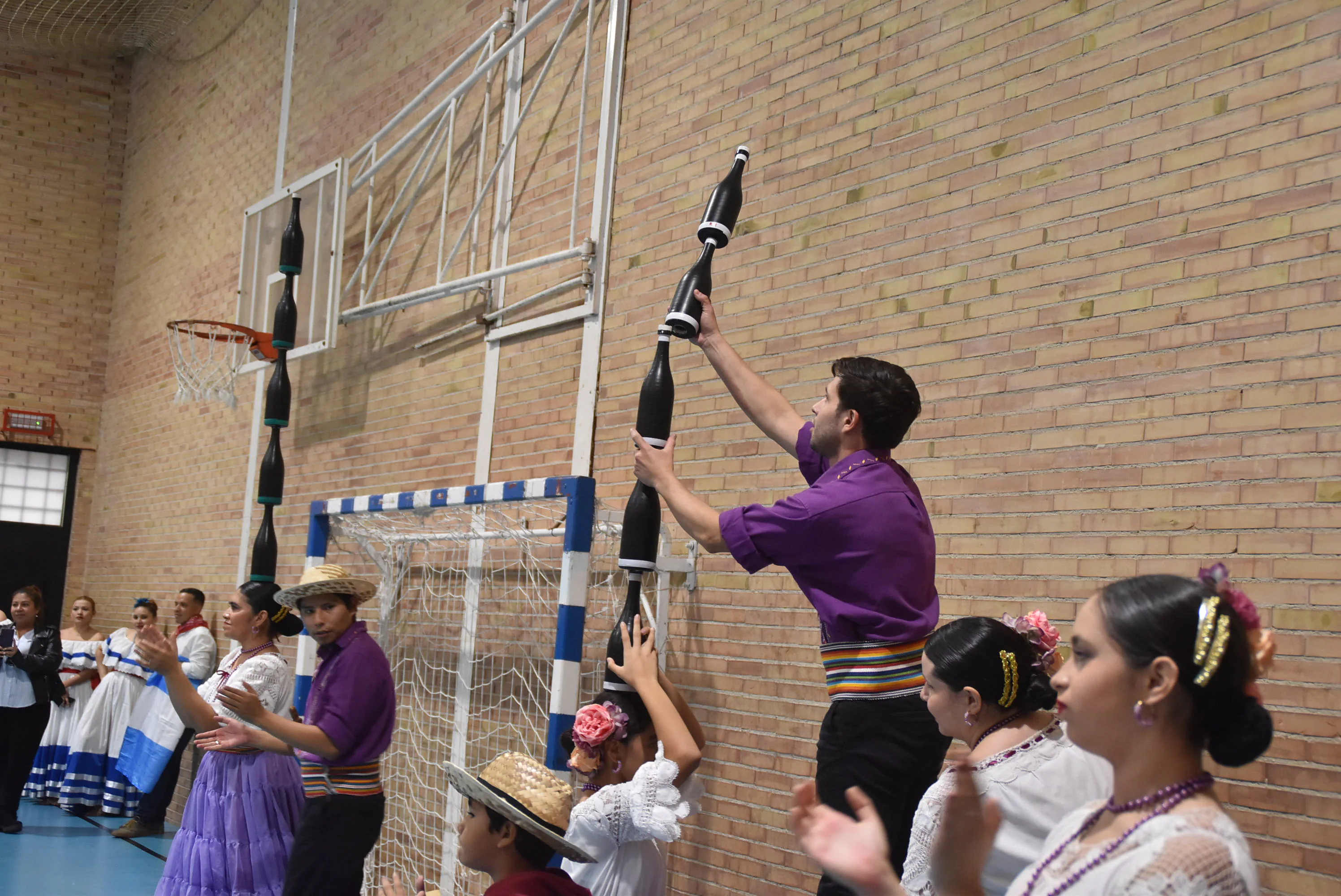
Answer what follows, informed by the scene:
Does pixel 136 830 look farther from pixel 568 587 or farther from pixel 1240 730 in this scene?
pixel 1240 730

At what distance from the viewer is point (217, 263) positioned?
10656 millimetres

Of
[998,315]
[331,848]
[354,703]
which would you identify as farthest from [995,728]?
[331,848]

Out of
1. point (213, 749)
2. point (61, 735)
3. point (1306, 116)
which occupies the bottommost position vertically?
point (61, 735)

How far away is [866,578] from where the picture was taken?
10.2 ft

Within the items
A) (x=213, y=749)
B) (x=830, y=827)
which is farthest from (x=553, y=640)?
(x=830, y=827)

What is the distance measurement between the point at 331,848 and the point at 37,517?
978 cm

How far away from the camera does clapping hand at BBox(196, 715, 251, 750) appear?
177 inches

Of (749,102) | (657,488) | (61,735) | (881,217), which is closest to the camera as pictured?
(657,488)

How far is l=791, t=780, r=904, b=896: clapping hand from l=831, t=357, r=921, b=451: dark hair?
1600mm

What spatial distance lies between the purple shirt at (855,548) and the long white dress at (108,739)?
26.5 feet

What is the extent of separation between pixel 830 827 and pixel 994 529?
105 inches

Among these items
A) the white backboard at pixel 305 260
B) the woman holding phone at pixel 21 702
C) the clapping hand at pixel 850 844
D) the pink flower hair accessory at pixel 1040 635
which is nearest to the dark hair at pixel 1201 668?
the clapping hand at pixel 850 844

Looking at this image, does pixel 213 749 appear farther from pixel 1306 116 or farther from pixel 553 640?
pixel 1306 116

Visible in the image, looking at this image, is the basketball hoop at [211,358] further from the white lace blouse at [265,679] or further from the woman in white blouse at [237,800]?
the woman in white blouse at [237,800]
